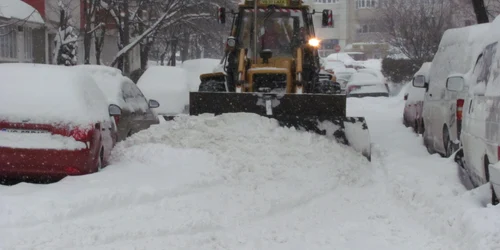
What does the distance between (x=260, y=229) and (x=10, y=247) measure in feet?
7.65

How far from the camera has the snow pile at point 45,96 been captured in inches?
301

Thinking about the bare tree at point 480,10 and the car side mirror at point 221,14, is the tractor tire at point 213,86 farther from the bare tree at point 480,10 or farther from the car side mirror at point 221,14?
the bare tree at point 480,10

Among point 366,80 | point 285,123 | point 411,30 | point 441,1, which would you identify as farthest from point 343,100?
point 441,1

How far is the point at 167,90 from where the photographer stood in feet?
56.1

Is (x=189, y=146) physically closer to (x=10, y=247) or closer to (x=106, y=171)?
(x=106, y=171)

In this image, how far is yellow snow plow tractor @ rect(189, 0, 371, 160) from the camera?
34.0 ft

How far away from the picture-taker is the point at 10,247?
5480 mm

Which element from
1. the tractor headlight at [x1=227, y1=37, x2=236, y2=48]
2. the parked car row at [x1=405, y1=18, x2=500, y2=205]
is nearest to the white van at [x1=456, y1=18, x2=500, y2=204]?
the parked car row at [x1=405, y1=18, x2=500, y2=205]

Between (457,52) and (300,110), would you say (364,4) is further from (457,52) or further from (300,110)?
(300,110)

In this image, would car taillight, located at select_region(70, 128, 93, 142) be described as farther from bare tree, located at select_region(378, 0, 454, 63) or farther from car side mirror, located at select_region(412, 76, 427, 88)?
bare tree, located at select_region(378, 0, 454, 63)

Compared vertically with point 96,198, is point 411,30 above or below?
above

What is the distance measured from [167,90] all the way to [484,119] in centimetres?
1127

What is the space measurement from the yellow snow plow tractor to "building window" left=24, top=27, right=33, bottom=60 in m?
17.5

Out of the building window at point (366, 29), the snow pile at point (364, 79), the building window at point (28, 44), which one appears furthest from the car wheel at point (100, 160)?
the building window at point (366, 29)
